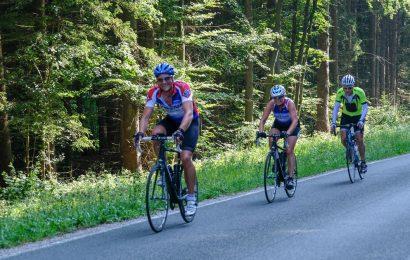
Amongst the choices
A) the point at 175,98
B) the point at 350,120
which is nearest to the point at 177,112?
the point at 175,98

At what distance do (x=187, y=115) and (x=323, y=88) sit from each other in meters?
23.0

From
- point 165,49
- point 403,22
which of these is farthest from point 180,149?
point 403,22

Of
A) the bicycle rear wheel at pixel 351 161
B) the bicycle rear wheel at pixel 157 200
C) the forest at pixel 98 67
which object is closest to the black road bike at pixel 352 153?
the bicycle rear wheel at pixel 351 161

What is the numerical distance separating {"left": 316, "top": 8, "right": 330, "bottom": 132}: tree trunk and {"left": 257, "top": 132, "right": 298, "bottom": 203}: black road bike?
19.1 metres

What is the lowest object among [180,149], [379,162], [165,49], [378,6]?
[379,162]

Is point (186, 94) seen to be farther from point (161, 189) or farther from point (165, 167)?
point (161, 189)

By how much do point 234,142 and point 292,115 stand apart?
13756mm

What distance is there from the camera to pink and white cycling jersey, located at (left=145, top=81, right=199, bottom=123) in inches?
317

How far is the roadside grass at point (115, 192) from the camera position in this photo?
26.8ft

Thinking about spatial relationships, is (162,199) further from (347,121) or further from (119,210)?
(347,121)

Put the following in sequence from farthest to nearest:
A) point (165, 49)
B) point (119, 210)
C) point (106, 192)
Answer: point (165, 49) → point (106, 192) → point (119, 210)

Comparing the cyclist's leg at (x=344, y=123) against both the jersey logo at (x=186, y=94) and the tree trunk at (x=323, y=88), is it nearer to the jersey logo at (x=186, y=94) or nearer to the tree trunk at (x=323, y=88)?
the jersey logo at (x=186, y=94)

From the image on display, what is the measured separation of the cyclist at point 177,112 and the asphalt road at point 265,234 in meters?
0.75

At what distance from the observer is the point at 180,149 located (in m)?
8.13
